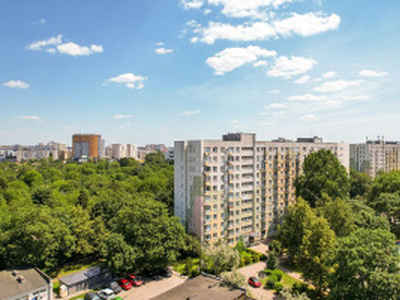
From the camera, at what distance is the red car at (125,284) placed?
34.8 meters

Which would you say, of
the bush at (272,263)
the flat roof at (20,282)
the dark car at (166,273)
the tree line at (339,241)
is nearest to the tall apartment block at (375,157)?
the tree line at (339,241)

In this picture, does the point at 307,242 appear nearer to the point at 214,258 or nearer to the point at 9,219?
the point at 214,258

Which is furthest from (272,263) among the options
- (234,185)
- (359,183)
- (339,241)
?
(359,183)

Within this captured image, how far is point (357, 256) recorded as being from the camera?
24297mm

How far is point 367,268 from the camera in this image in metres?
23.9

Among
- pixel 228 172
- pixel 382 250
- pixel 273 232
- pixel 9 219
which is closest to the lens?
pixel 382 250

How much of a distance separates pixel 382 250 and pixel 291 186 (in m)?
33.5

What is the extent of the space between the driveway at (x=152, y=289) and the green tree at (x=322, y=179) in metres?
27.1

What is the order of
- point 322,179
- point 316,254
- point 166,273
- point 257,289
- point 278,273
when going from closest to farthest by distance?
point 316,254
point 257,289
point 278,273
point 166,273
point 322,179

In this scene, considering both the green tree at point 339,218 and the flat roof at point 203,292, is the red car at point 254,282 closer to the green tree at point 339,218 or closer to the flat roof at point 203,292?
the flat roof at point 203,292

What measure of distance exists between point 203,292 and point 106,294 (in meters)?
11.7

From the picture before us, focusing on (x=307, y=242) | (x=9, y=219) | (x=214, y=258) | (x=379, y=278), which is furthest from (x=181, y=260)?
(x=379, y=278)

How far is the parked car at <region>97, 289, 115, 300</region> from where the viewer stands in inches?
1268

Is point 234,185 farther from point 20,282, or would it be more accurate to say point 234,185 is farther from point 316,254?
point 20,282
